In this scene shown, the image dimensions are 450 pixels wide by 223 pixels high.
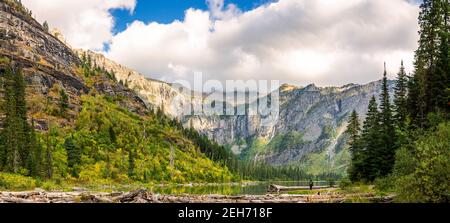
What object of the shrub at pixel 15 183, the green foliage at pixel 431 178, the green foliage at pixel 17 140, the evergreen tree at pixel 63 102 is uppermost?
the evergreen tree at pixel 63 102

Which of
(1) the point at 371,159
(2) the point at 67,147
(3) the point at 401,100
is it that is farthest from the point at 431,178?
(2) the point at 67,147

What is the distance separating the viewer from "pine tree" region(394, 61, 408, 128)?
2943 inches

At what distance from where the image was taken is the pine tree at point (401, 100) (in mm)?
74750

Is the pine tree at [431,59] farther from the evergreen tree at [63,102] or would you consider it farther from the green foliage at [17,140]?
the evergreen tree at [63,102]

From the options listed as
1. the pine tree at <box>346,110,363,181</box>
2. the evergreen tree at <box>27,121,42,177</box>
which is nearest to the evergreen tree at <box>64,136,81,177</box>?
the evergreen tree at <box>27,121,42,177</box>

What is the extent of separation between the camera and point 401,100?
79.5 meters

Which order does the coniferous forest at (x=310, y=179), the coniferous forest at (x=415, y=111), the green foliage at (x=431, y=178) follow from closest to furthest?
the green foliage at (x=431, y=178) → the coniferous forest at (x=310, y=179) → the coniferous forest at (x=415, y=111)

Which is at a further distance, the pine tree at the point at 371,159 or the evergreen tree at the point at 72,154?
the evergreen tree at the point at 72,154

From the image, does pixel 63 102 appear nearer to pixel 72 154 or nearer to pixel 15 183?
pixel 72 154

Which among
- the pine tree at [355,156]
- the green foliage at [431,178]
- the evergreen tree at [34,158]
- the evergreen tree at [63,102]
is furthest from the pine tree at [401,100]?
the evergreen tree at [63,102]

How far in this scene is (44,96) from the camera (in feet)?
635

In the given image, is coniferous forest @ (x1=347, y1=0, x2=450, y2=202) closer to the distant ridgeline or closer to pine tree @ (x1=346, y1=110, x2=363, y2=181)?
pine tree @ (x1=346, y1=110, x2=363, y2=181)
